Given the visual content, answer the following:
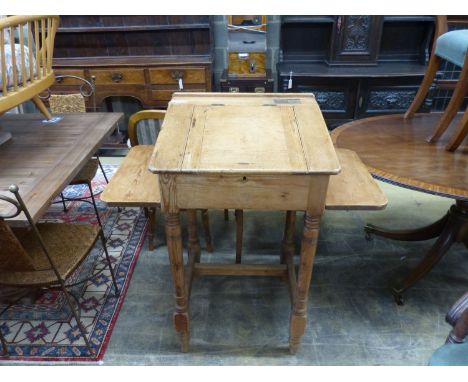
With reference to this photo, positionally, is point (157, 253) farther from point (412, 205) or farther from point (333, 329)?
point (412, 205)

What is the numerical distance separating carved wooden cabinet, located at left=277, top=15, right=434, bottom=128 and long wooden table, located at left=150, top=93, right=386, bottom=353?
1761mm

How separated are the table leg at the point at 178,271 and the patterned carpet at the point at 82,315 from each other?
378 mm

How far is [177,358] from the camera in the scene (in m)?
1.55

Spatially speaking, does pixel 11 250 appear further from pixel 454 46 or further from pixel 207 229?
pixel 454 46

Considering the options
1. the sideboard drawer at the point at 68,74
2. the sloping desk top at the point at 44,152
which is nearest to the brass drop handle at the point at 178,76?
the sideboard drawer at the point at 68,74

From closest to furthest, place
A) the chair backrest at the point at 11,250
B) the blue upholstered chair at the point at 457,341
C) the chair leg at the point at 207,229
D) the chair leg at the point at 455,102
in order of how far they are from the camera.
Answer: the blue upholstered chair at the point at 457,341, the chair backrest at the point at 11,250, the chair leg at the point at 455,102, the chair leg at the point at 207,229

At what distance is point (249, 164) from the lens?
1.04m

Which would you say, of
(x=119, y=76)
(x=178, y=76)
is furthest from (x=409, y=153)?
(x=119, y=76)

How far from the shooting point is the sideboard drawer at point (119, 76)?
2.98 meters

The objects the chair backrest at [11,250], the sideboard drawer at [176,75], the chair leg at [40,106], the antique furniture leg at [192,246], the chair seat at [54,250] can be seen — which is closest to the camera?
the chair backrest at [11,250]

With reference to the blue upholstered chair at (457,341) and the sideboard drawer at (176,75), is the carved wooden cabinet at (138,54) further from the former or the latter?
the blue upholstered chair at (457,341)

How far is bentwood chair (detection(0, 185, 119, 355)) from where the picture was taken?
121 centimetres

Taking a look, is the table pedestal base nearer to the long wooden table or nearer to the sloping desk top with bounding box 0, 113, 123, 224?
the long wooden table

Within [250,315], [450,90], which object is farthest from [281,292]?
[450,90]
